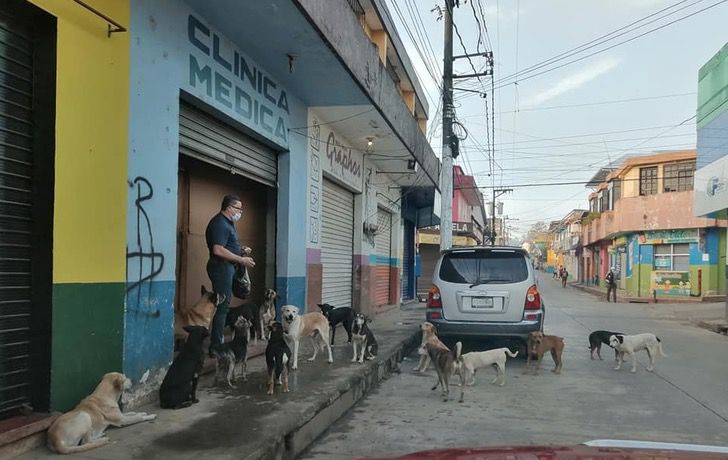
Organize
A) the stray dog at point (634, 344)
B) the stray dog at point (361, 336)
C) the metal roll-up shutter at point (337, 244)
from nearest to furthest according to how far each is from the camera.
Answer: the stray dog at point (361, 336)
the stray dog at point (634, 344)
the metal roll-up shutter at point (337, 244)

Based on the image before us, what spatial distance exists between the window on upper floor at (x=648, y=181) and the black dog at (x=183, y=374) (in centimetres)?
3184

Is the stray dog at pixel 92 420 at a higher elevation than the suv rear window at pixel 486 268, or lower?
lower

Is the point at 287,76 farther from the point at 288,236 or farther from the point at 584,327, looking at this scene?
the point at 584,327

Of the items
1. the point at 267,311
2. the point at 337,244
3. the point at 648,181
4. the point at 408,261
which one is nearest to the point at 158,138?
the point at 267,311

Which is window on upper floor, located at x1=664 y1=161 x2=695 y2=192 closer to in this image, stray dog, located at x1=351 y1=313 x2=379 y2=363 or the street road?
the street road

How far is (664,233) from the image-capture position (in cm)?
2991

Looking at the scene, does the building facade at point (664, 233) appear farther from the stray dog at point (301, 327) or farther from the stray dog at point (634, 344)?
the stray dog at point (301, 327)

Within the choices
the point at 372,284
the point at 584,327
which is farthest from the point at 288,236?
the point at 584,327

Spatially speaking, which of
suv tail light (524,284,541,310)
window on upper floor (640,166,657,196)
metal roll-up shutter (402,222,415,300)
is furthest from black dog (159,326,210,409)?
window on upper floor (640,166,657,196)

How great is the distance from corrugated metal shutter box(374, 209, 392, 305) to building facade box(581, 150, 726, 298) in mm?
18071

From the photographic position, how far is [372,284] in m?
14.6

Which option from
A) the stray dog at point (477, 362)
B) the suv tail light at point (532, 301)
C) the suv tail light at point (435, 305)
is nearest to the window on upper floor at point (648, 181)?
the suv tail light at point (532, 301)

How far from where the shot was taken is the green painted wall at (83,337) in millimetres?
4242

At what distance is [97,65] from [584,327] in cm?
1426
